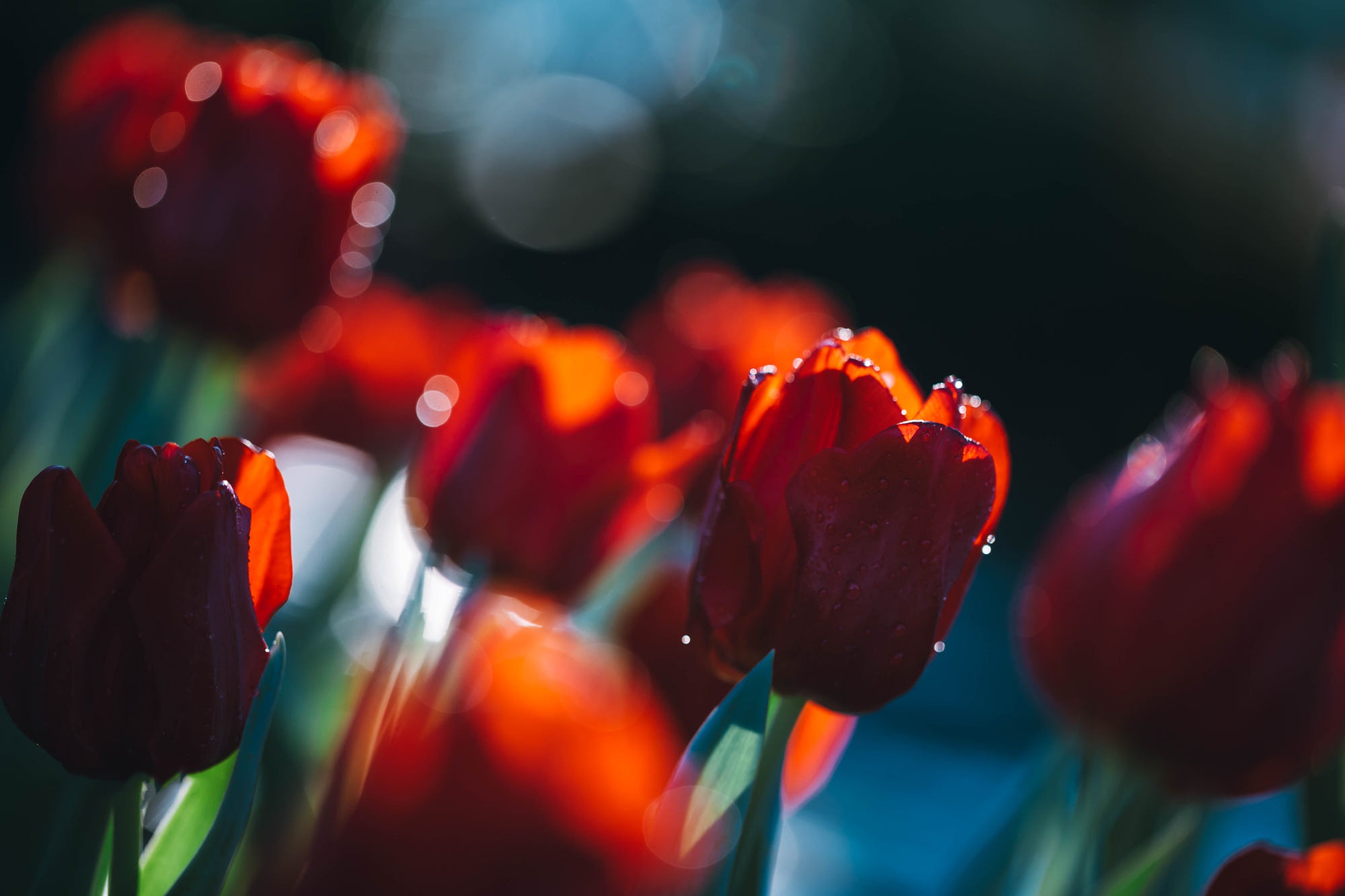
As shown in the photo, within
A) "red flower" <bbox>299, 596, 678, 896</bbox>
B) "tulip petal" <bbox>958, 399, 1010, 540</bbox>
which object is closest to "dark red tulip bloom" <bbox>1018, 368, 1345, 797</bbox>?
"tulip petal" <bbox>958, 399, 1010, 540</bbox>

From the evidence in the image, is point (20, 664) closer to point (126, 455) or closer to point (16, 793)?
point (126, 455)

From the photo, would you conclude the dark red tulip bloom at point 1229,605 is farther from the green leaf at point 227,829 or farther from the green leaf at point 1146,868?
the green leaf at point 227,829

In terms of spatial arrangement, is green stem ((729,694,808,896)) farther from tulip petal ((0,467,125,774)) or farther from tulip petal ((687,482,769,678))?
tulip petal ((0,467,125,774))

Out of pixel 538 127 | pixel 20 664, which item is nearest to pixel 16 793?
pixel 20 664

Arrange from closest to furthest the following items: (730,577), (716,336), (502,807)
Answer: (502,807)
(730,577)
(716,336)

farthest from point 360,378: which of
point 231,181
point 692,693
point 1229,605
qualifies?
point 1229,605

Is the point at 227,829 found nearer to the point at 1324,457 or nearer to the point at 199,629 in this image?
the point at 199,629
